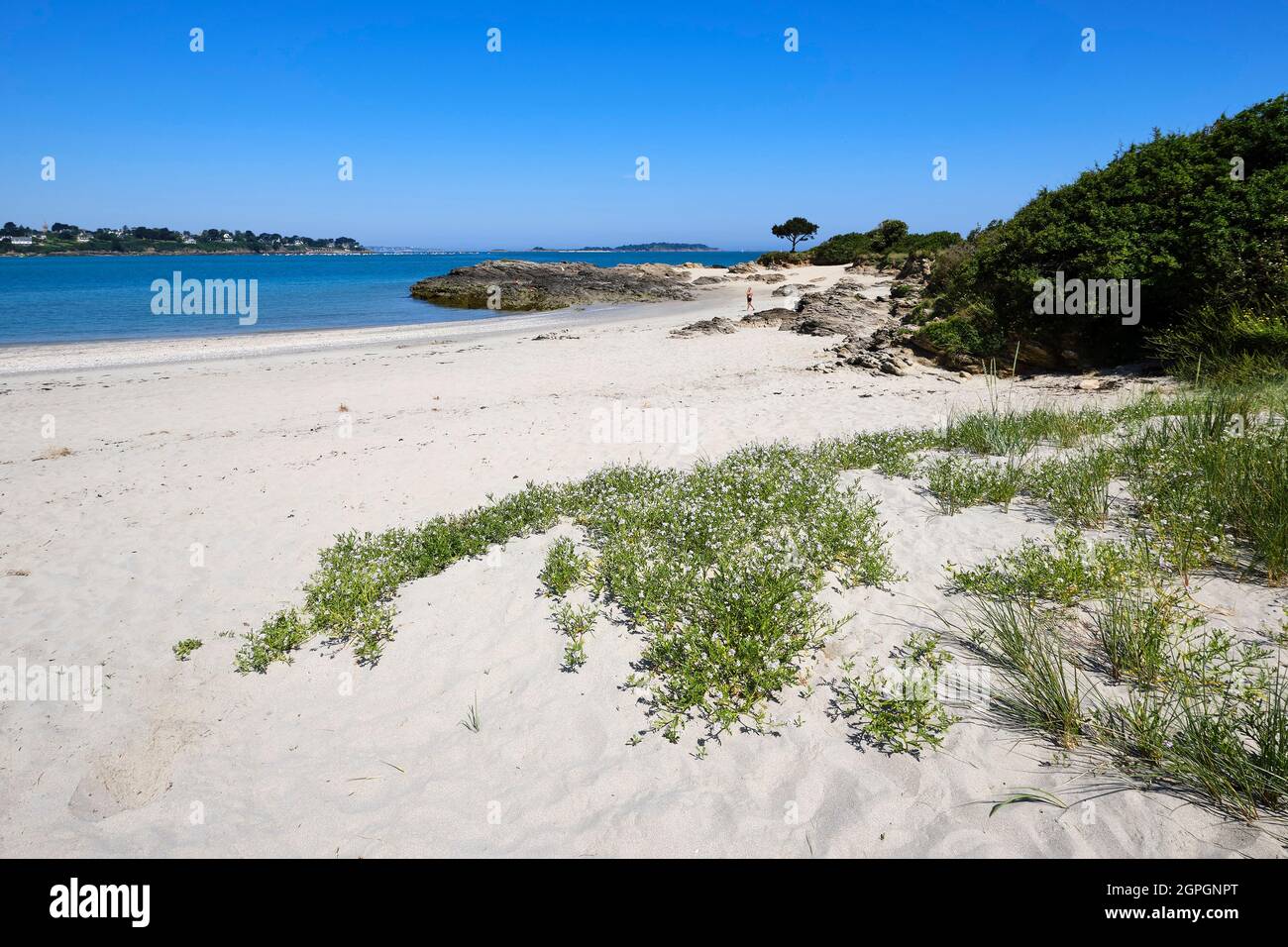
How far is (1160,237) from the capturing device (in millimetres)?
12023

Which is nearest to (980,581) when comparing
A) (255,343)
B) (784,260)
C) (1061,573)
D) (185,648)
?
(1061,573)

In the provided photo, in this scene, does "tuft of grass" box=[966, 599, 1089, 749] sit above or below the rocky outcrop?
below

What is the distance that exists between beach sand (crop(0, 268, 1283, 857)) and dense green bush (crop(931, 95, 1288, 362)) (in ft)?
20.7

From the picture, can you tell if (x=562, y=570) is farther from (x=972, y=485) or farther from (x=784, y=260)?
(x=784, y=260)

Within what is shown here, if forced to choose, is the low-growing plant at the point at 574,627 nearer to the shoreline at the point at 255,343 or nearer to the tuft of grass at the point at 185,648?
the tuft of grass at the point at 185,648

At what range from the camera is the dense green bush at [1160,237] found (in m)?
11.2

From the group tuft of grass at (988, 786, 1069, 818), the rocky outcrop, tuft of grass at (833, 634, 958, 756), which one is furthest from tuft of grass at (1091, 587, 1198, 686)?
the rocky outcrop

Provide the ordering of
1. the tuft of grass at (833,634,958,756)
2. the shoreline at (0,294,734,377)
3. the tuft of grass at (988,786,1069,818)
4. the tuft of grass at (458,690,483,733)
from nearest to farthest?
1. the tuft of grass at (988,786,1069,818)
2. the tuft of grass at (833,634,958,756)
3. the tuft of grass at (458,690,483,733)
4. the shoreline at (0,294,734,377)

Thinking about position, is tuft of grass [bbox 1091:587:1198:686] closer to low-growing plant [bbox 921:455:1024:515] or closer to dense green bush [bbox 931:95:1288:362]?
low-growing plant [bbox 921:455:1024:515]

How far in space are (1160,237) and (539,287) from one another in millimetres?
45149

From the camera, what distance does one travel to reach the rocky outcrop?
45.7 metres

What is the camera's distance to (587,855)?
3.20 meters
